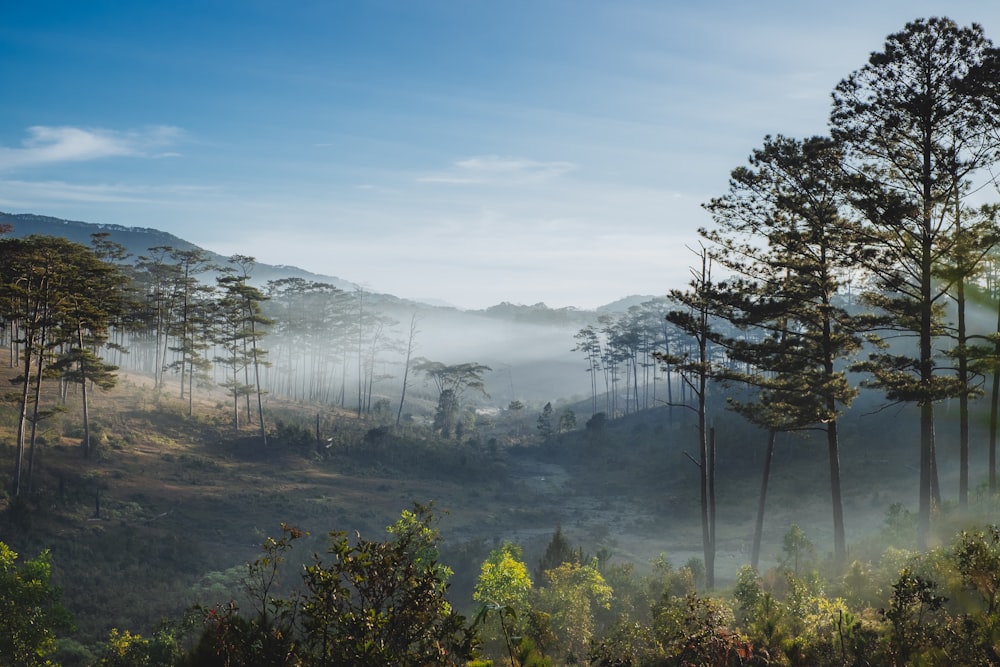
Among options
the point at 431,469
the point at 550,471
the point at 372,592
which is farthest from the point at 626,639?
the point at 550,471

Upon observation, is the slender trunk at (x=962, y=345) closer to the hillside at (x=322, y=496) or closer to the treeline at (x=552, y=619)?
the treeline at (x=552, y=619)

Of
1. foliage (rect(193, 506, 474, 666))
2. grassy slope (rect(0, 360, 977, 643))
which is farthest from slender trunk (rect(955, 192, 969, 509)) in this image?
foliage (rect(193, 506, 474, 666))

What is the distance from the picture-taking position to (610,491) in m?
47.1

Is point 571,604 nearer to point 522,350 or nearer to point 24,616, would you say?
point 24,616

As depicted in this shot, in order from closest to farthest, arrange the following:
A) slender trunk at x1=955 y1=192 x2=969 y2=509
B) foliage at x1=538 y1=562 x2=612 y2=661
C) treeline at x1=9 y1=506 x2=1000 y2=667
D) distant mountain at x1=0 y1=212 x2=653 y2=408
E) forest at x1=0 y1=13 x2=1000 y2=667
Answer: treeline at x1=9 y1=506 x2=1000 y2=667 → forest at x1=0 y1=13 x2=1000 y2=667 → foliage at x1=538 y1=562 x2=612 y2=661 → slender trunk at x1=955 y1=192 x2=969 y2=509 → distant mountain at x1=0 y1=212 x2=653 y2=408

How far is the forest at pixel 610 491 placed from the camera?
850 cm

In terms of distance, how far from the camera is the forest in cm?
850

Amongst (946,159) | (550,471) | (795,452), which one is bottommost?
(550,471)

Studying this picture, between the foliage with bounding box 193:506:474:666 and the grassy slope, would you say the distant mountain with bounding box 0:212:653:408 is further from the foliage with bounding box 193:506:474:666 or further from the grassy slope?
the foliage with bounding box 193:506:474:666

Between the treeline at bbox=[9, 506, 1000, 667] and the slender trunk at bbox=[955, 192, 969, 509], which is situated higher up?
the slender trunk at bbox=[955, 192, 969, 509]

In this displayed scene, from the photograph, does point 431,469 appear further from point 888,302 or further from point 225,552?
point 888,302

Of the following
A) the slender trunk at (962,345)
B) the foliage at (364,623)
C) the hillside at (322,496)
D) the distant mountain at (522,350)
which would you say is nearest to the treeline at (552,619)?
the foliage at (364,623)

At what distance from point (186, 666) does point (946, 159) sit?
18.1m

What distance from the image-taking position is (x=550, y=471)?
5566cm
